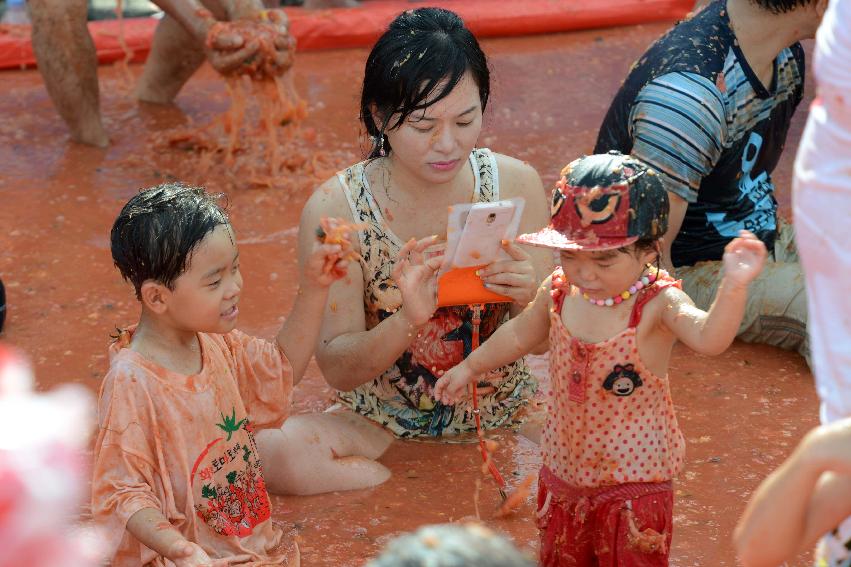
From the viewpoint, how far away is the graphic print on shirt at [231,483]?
3.10m

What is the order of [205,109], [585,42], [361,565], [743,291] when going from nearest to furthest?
[743,291], [361,565], [205,109], [585,42]

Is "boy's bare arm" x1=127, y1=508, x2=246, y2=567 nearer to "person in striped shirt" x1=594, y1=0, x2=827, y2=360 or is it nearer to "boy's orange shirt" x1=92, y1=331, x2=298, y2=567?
"boy's orange shirt" x1=92, y1=331, x2=298, y2=567

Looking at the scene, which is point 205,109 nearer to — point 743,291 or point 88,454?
point 88,454

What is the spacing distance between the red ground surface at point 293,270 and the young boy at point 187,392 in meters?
0.34

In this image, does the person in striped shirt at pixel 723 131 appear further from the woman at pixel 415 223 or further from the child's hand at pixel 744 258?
the child's hand at pixel 744 258

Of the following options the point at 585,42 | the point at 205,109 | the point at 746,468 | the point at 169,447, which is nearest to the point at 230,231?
the point at 169,447

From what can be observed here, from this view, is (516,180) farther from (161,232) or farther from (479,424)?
(161,232)

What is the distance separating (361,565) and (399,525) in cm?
23

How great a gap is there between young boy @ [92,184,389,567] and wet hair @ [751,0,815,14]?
197cm

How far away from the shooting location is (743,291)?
256 cm

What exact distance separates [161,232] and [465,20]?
17.9ft

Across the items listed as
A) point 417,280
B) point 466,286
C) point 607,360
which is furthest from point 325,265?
point 607,360

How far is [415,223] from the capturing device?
3717 mm

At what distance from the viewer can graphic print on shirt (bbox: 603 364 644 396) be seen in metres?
2.91
